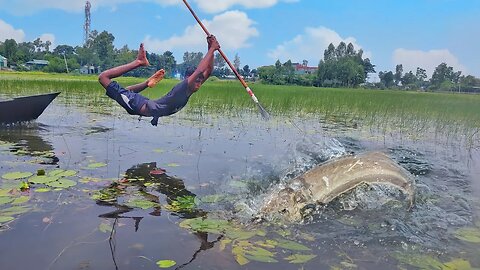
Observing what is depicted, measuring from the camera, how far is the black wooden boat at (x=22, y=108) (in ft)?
29.5

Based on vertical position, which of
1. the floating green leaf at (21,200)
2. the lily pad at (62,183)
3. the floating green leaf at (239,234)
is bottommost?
the floating green leaf at (239,234)

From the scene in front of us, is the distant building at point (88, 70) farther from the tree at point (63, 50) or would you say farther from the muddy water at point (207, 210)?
the muddy water at point (207, 210)

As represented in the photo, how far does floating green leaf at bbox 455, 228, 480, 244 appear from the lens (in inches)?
157

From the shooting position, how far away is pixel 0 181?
484cm

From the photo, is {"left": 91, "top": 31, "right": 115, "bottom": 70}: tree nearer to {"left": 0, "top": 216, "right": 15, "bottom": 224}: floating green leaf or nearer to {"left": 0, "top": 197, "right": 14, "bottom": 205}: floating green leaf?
{"left": 0, "top": 197, "right": 14, "bottom": 205}: floating green leaf

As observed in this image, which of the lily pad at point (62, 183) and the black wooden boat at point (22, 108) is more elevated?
the black wooden boat at point (22, 108)

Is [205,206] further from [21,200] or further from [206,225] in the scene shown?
[21,200]

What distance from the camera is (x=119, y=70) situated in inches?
261

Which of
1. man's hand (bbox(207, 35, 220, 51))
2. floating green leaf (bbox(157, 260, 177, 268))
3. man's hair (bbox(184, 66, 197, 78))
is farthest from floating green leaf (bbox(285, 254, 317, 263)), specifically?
man's hand (bbox(207, 35, 220, 51))

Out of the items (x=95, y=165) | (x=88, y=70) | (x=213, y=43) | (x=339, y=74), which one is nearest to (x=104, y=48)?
(x=88, y=70)

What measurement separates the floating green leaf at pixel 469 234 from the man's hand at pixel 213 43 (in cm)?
398

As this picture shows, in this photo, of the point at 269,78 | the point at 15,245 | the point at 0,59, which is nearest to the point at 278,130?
the point at 15,245

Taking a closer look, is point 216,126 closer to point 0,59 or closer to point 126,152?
point 126,152

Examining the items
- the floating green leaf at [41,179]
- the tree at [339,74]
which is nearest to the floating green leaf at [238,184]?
the floating green leaf at [41,179]
